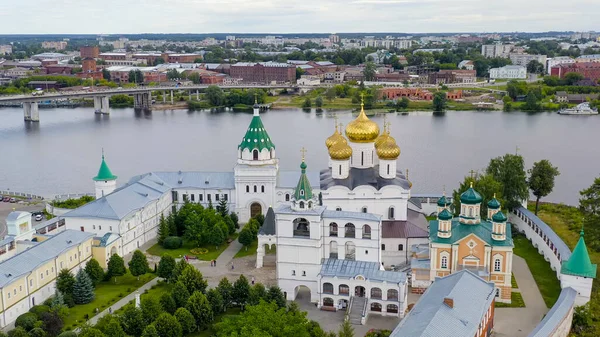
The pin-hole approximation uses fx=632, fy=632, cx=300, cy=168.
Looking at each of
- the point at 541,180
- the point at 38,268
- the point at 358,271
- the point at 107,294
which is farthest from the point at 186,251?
the point at 541,180

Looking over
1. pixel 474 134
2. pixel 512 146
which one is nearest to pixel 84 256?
pixel 512 146

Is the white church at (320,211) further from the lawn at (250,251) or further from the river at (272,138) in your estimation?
the river at (272,138)

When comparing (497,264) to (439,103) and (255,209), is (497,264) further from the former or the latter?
(439,103)

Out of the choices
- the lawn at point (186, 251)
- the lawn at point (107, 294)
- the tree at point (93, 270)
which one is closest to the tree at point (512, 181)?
the lawn at point (186, 251)

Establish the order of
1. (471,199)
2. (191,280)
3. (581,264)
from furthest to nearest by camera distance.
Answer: (471,199) → (191,280) → (581,264)

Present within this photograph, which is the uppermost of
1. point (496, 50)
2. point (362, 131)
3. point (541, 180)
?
point (496, 50)

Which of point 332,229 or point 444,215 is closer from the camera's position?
point 444,215
